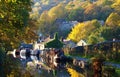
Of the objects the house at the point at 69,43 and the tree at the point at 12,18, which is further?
the house at the point at 69,43

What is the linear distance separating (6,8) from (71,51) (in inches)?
1340

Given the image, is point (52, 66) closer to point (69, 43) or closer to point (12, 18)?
point (12, 18)

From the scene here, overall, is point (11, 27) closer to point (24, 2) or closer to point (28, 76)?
point (24, 2)

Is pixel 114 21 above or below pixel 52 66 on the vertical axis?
below

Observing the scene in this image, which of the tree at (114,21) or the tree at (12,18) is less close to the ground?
the tree at (12,18)

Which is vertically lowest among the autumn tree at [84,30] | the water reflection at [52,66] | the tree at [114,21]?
the autumn tree at [84,30]

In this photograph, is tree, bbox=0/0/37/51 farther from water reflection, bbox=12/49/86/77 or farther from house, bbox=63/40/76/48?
house, bbox=63/40/76/48

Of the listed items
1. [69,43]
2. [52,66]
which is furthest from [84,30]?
[52,66]

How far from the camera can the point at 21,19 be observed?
54750 millimetres

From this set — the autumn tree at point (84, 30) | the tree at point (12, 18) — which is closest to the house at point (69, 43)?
the autumn tree at point (84, 30)

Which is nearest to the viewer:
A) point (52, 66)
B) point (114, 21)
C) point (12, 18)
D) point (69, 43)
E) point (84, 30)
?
point (52, 66)

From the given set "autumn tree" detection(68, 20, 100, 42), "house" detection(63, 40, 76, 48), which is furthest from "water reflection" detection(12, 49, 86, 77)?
"autumn tree" detection(68, 20, 100, 42)

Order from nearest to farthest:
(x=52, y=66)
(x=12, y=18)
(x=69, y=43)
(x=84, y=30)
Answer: (x=52, y=66) < (x=12, y=18) < (x=69, y=43) < (x=84, y=30)

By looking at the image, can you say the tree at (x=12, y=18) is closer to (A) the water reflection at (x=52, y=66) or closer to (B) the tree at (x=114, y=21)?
(A) the water reflection at (x=52, y=66)
